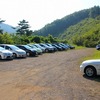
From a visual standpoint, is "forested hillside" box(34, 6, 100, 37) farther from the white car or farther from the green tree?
the white car

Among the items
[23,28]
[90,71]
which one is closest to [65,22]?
[23,28]

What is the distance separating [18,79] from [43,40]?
198ft

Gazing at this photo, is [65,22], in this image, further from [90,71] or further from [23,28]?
[90,71]

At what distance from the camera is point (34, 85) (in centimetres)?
1240

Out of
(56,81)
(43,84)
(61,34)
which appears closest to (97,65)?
(56,81)

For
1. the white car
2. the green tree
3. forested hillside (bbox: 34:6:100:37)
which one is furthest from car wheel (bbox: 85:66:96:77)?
forested hillside (bbox: 34:6:100:37)

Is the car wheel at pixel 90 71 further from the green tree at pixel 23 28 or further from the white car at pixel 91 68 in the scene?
the green tree at pixel 23 28

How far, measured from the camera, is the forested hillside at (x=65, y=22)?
180750 mm

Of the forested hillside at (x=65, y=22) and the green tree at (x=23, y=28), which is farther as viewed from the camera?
the forested hillside at (x=65, y=22)

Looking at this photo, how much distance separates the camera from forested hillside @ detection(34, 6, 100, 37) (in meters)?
181

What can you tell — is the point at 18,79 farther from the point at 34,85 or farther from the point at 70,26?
the point at 70,26

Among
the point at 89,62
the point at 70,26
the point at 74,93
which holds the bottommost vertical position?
the point at 74,93

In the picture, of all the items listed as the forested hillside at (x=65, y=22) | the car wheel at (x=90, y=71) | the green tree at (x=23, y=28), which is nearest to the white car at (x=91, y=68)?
the car wheel at (x=90, y=71)

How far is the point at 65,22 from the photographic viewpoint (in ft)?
623
